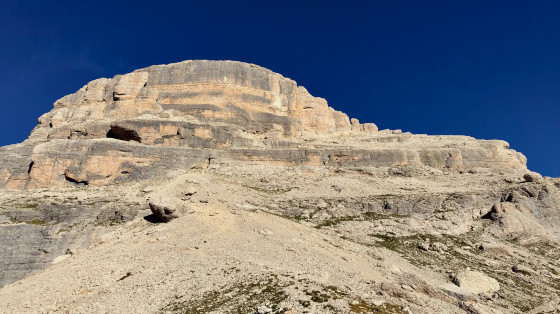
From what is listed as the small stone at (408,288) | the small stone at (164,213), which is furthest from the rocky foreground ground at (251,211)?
the small stone at (164,213)

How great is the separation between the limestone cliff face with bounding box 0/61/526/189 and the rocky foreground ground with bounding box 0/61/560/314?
0.30 meters

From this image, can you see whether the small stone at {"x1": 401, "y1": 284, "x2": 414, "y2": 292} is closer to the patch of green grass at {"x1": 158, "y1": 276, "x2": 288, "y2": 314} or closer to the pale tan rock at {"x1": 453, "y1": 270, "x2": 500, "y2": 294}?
the pale tan rock at {"x1": 453, "y1": 270, "x2": 500, "y2": 294}

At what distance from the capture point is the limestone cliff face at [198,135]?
4916 centimetres

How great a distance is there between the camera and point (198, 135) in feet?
187

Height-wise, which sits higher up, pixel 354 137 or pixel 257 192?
pixel 354 137

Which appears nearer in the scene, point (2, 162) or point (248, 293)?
point (248, 293)

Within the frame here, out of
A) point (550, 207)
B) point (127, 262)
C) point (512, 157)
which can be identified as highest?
point (512, 157)

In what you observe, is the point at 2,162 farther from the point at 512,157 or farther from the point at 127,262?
the point at 512,157

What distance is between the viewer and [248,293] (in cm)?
1780

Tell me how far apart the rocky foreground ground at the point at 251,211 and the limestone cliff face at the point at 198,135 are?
30 cm

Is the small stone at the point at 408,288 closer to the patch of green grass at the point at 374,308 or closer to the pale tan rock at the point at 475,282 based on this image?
the patch of green grass at the point at 374,308

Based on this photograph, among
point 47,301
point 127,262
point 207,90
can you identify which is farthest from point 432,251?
point 207,90

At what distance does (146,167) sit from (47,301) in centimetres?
3062

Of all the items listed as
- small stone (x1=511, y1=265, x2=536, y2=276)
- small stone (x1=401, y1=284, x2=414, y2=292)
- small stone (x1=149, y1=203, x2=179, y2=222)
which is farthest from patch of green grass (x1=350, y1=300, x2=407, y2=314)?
small stone (x1=149, y1=203, x2=179, y2=222)
